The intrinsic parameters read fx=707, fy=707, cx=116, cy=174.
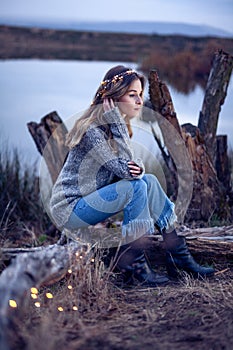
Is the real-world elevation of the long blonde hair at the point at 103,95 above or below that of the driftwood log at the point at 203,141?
above

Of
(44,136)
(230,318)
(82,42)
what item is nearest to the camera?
(230,318)

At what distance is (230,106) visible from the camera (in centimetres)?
941

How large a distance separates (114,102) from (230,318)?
1449mm

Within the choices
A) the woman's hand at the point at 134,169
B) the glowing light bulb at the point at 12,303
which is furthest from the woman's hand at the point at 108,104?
the glowing light bulb at the point at 12,303

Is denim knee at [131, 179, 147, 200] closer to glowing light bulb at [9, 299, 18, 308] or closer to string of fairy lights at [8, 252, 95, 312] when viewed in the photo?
string of fairy lights at [8, 252, 95, 312]

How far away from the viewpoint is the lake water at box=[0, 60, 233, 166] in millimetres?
8617

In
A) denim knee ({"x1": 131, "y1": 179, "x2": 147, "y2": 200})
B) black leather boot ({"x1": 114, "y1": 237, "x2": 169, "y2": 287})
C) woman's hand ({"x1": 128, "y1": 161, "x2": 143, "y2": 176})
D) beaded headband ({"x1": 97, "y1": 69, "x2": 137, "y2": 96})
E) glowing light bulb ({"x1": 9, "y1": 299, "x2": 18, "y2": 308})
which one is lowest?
black leather boot ({"x1": 114, "y1": 237, "x2": 169, "y2": 287})

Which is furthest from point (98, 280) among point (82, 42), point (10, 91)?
point (82, 42)

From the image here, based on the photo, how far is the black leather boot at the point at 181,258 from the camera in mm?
3871

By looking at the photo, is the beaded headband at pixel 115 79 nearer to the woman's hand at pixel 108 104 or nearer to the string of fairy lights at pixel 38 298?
the woman's hand at pixel 108 104

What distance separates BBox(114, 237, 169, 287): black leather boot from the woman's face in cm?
73

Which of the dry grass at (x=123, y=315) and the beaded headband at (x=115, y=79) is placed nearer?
the dry grass at (x=123, y=315)

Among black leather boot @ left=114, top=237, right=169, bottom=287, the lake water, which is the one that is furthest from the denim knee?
the lake water

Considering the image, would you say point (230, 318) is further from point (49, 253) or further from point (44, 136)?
point (44, 136)
